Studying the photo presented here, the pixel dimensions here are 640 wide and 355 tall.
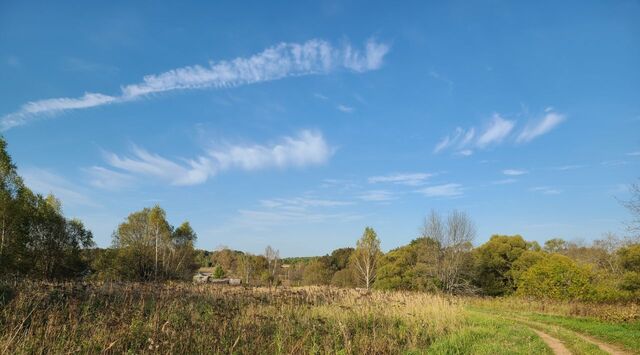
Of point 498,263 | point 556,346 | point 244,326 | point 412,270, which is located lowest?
point 556,346

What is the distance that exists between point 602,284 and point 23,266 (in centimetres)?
4424

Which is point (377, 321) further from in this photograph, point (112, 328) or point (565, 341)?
point (112, 328)

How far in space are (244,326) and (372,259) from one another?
4435cm

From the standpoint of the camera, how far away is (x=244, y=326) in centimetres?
752

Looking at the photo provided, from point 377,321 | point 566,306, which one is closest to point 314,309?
point 377,321

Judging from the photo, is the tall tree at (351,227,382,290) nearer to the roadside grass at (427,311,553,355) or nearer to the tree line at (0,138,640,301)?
the tree line at (0,138,640,301)

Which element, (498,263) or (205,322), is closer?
(205,322)

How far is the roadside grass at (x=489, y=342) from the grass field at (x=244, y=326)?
30 mm

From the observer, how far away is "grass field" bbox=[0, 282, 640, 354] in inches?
248

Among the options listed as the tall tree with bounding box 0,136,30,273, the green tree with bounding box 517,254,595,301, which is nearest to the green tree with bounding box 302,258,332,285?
the green tree with bounding box 517,254,595,301

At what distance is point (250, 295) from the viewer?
13.5 m

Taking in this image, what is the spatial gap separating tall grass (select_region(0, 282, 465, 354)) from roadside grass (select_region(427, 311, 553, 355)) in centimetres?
50

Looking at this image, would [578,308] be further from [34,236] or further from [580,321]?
[34,236]

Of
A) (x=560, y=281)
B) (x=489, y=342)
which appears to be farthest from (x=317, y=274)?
(x=489, y=342)
